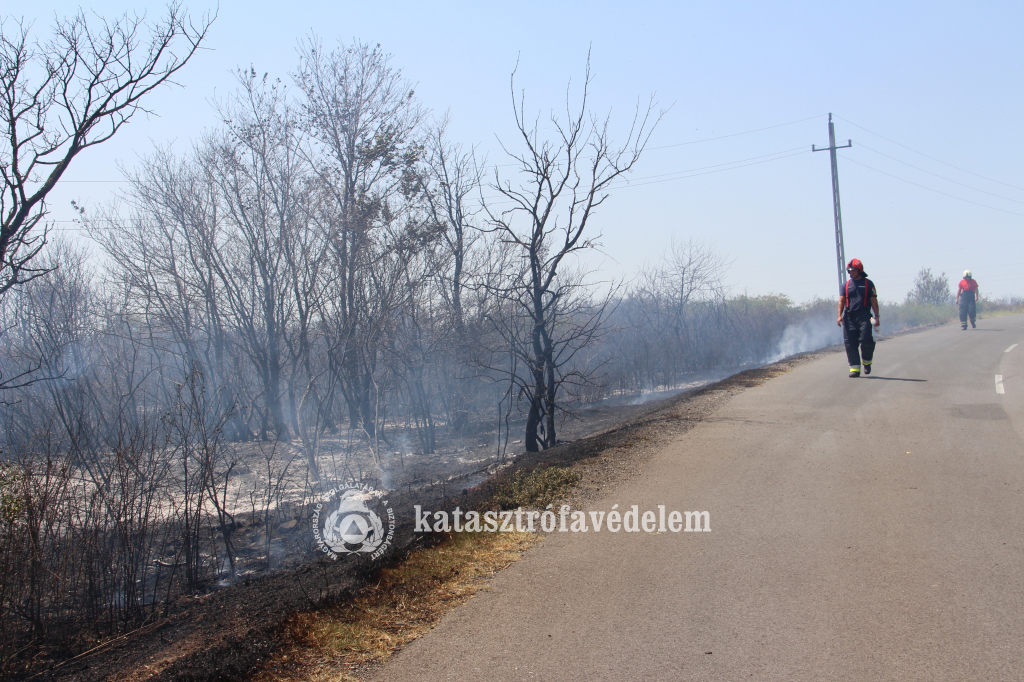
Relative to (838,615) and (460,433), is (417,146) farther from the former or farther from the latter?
(838,615)

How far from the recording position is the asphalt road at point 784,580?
11.7 ft

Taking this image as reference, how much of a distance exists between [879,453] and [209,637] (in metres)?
6.88

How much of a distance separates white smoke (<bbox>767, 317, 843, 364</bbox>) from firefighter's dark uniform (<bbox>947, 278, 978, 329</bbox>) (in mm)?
11306

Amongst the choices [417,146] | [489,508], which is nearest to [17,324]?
[417,146]

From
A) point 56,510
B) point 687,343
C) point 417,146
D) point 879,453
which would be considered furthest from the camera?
point 687,343

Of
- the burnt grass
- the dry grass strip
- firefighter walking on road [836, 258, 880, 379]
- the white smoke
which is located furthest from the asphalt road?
the white smoke

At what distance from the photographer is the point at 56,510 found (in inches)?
249

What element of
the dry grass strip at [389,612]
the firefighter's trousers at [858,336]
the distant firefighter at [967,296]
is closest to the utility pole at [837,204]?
the distant firefighter at [967,296]

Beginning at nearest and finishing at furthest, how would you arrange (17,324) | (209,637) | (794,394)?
(209,637) → (794,394) → (17,324)

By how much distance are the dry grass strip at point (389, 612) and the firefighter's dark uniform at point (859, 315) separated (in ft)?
31.3

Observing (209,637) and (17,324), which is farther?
(17,324)

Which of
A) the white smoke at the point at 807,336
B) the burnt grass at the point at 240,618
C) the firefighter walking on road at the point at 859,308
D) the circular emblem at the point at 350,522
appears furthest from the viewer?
the white smoke at the point at 807,336

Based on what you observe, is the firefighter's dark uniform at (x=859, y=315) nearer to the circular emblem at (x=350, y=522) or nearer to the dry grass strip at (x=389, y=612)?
the circular emblem at (x=350, y=522)

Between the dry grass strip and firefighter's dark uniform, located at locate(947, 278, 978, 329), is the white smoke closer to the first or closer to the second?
firefighter's dark uniform, located at locate(947, 278, 978, 329)
